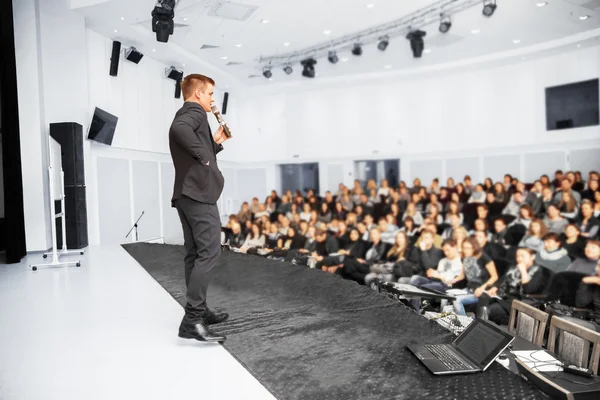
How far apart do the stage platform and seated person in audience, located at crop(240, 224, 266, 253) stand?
4.83 meters

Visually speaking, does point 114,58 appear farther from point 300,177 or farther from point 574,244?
point 574,244

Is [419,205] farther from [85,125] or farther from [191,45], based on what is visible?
[85,125]

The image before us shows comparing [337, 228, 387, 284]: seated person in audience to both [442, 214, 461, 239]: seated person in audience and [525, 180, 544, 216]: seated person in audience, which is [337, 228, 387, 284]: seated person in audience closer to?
[442, 214, 461, 239]: seated person in audience

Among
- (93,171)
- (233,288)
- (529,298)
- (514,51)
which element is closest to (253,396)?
(233,288)

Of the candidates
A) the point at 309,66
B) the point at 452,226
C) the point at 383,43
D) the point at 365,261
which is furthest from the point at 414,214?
the point at 309,66

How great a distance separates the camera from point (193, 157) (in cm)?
193

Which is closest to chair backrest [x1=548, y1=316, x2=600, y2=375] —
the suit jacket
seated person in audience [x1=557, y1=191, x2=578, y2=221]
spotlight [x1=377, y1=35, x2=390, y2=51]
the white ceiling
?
the suit jacket

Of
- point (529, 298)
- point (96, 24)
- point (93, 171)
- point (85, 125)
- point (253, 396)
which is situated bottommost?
point (529, 298)

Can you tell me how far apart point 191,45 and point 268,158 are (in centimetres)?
474

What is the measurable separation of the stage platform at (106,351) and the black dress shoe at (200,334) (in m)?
0.05

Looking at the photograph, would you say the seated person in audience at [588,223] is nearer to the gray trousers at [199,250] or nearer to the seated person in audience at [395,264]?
the seated person in audience at [395,264]

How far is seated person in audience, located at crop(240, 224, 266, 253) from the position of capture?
323 inches

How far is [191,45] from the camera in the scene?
865 centimetres

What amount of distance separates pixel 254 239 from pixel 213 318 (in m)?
6.13
